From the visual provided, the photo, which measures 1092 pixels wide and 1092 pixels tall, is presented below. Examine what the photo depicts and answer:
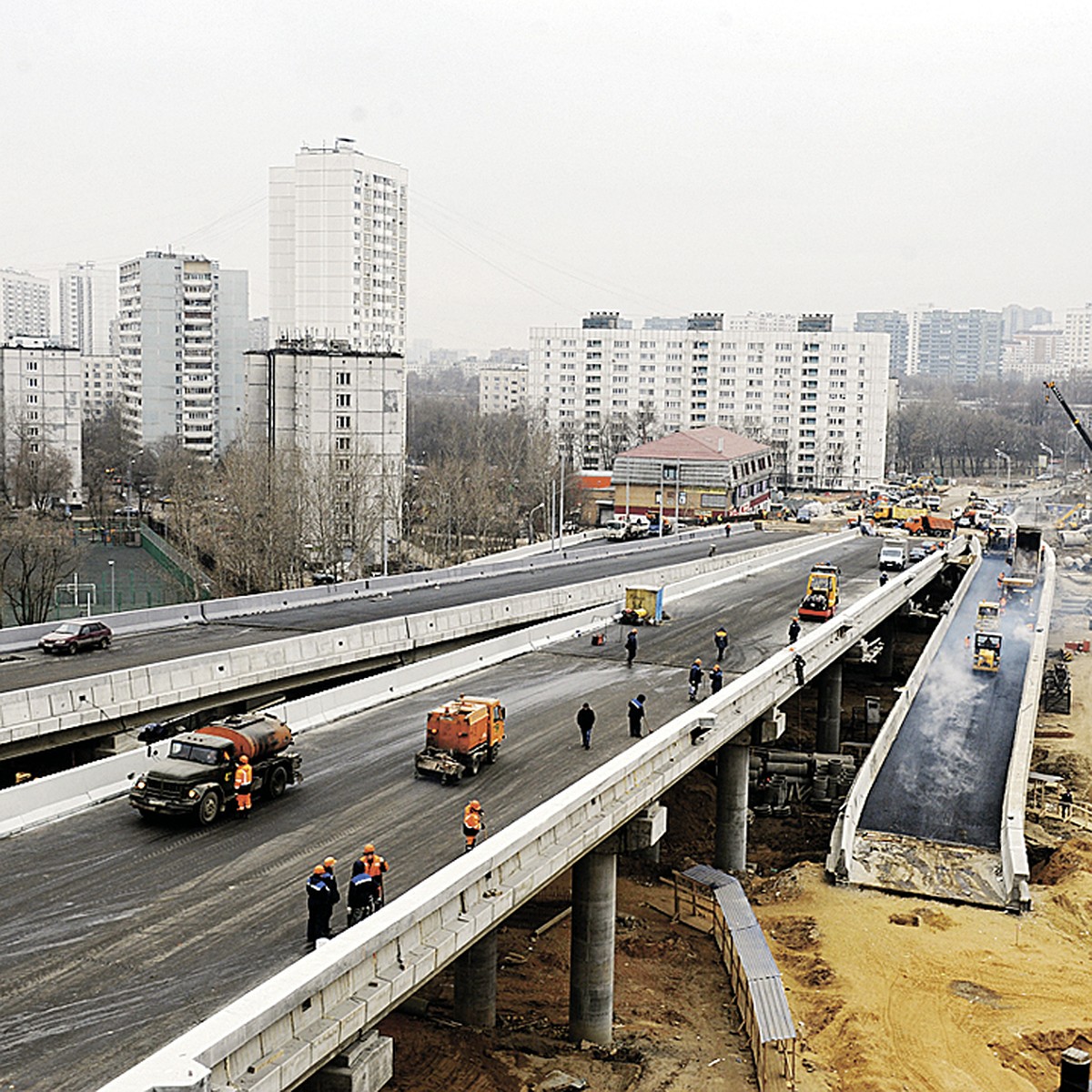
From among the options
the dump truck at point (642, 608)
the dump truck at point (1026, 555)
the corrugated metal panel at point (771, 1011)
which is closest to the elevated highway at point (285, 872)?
the corrugated metal panel at point (771, 1011)

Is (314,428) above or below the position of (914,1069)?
above

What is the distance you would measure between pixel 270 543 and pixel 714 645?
30344mm

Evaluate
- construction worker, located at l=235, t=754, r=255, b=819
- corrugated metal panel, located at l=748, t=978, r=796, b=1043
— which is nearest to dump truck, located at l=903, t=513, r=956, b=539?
corrugated metal panel, located at l=748, t=978, r=796, b=1043

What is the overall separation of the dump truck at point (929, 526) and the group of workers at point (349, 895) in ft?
278

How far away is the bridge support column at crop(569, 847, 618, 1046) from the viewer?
23.5m

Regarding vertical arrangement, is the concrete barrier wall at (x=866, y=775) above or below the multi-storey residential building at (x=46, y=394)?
below

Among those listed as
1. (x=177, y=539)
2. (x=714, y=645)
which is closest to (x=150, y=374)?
(x=177, y=539)

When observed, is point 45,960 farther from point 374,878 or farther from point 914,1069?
point 914,1069

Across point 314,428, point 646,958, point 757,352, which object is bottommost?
point 646,958

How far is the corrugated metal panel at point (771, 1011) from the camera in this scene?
22.5m

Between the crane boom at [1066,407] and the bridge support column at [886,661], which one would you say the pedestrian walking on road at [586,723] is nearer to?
the bridge support column at [886,661]

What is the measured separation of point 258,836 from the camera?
20438 mm

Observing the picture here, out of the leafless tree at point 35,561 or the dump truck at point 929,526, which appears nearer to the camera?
the leafless tree at point 35,561

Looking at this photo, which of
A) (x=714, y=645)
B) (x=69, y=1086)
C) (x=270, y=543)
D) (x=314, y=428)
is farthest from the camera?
(x=314, y=428)
